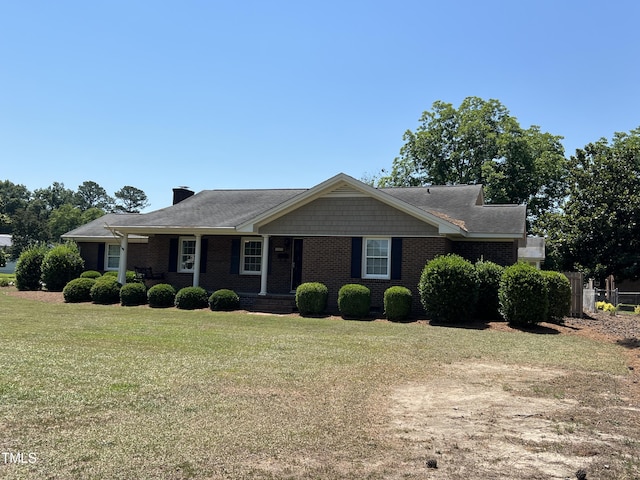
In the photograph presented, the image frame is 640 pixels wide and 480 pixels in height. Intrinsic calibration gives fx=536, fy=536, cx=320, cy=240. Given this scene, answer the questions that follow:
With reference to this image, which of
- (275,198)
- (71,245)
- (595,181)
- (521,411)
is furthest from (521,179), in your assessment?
(521,411)

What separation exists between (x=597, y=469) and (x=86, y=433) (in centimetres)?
428

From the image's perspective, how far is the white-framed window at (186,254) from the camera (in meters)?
22.2

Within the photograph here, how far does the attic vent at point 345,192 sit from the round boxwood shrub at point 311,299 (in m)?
3.37

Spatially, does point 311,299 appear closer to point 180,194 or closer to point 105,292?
point 105,292

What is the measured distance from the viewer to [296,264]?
20703mm

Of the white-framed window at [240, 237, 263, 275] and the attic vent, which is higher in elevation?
the attic vent

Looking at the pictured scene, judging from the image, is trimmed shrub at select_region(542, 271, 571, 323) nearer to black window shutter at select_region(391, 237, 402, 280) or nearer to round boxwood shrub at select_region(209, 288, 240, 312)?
black window shutter at select_region(391, 237, 402, 280)

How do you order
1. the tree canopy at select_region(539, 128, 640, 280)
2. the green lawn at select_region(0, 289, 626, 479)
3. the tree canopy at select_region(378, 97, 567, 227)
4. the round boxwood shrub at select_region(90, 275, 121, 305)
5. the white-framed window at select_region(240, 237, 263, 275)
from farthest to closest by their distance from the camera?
the tree canopy at select_region(378, 97, 567, 227), the tree canopy at select_region(539, 128, 640, 280), the white-framed window at select_region(240, 237, 263, 275), the round boxwood shrub at select_region(90, 275, 121, 305), the green lawn at select_region(0, 289, 626, 479)

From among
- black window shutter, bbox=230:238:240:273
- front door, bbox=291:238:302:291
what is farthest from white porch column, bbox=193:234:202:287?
front door, bbox=291:238:302:291

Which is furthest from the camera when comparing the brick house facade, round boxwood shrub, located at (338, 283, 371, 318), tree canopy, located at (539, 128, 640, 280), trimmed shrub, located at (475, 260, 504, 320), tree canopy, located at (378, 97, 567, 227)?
tree canopy, located at (378, 97, 567, 227)

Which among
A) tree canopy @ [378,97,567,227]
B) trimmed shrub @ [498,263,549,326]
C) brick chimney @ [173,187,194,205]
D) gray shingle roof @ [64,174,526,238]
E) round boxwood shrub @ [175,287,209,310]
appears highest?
tree canopy @ [378,97,567,227]

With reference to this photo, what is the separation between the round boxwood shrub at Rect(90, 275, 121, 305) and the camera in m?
20.2

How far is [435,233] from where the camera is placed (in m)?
17.4

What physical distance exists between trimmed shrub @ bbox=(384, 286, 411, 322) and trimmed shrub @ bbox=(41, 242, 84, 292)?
16.1m
